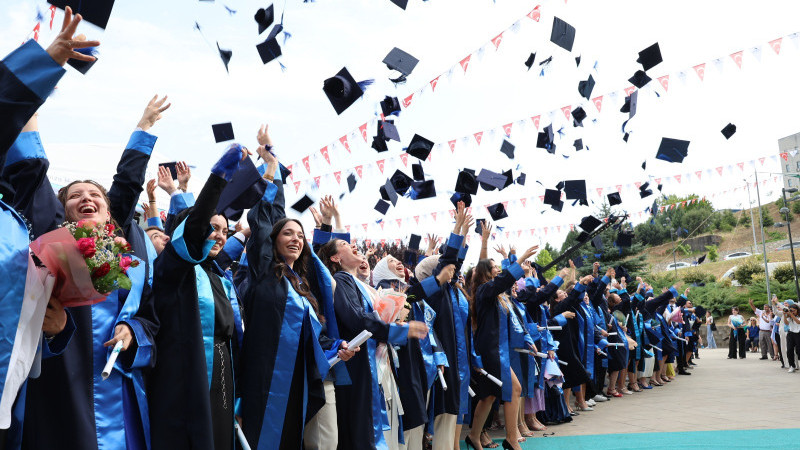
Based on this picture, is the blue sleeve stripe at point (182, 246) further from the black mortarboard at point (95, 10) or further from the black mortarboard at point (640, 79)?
the black mortarboard at point (640, 79)

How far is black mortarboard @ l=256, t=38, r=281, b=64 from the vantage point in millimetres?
6605

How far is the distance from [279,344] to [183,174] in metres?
1.32

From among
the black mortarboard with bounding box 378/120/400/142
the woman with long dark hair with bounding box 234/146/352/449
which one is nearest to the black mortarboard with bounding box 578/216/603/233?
the black mortarboard with bounding box 378/120/400/142

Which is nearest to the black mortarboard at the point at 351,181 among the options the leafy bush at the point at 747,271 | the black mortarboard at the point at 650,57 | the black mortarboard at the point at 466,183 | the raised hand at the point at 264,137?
the black mortarboard at the point at 466,183

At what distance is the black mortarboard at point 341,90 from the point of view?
21.9 feet

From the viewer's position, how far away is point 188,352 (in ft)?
10.0

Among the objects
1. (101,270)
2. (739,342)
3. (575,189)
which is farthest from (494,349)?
(739,342)

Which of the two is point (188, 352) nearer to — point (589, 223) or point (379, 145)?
point (379, 145)

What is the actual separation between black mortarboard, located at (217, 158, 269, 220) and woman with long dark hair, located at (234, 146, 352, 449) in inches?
14.7

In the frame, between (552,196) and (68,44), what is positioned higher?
(552,196)

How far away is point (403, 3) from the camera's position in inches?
256

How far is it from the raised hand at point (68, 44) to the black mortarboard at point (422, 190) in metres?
6.45

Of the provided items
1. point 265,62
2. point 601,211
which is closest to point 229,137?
point 265,62

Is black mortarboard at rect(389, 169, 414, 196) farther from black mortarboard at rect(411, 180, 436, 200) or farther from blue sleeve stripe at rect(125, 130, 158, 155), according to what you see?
blue sleeve stripe at rect(125, 130, 158, 155)
